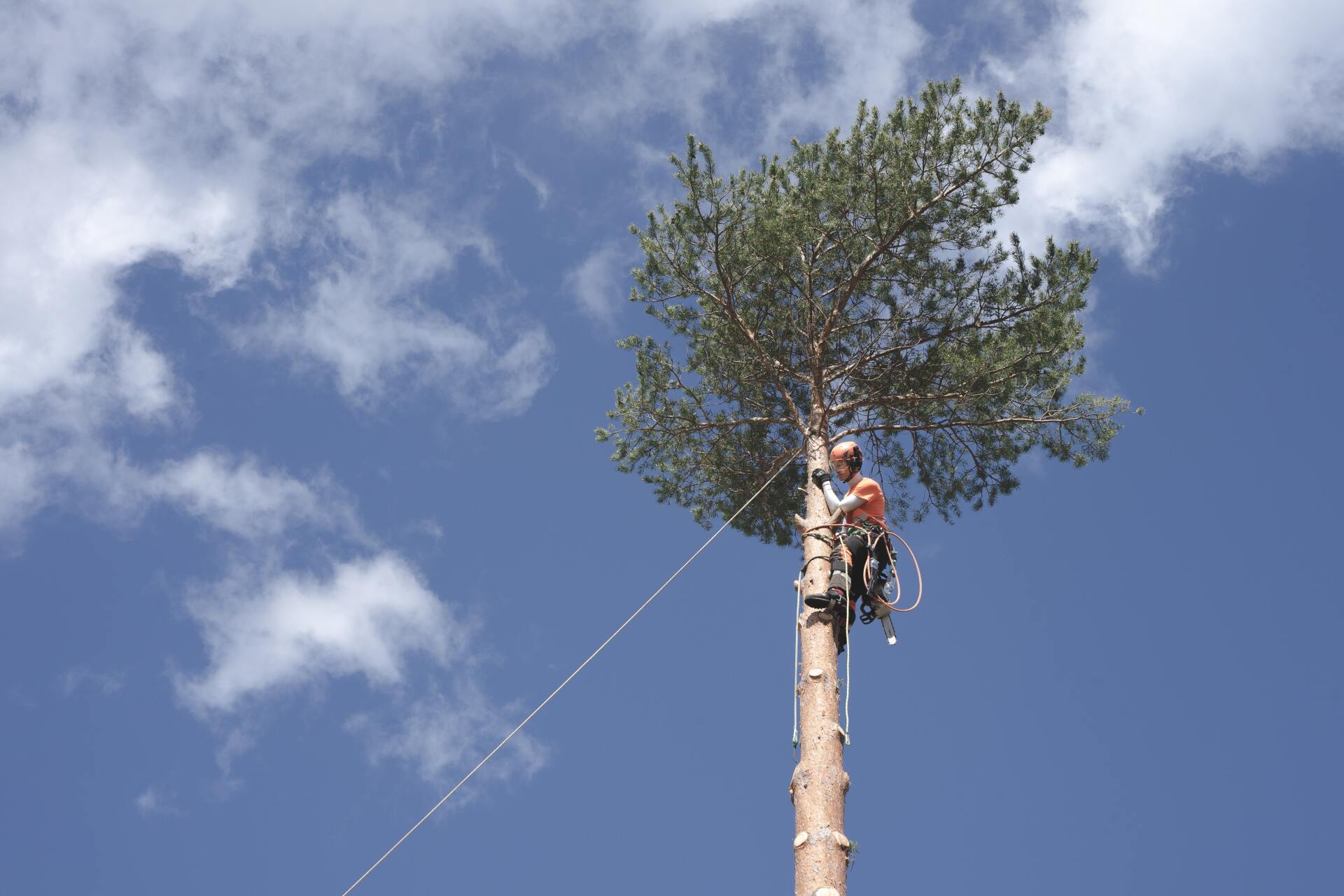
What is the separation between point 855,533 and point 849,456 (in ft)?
2.50

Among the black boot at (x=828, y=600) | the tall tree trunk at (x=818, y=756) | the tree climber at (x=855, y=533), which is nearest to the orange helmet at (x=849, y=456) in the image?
the tree climber at (x=855, y=533)

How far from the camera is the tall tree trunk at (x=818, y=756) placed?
652 cm

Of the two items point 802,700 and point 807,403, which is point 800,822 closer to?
point 802,700

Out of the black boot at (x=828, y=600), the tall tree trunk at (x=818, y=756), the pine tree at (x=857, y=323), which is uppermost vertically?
the pine tree at (x=857, y=323)

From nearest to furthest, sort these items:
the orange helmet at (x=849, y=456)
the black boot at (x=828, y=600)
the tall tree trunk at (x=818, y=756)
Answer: the tall tree trunk at (x=818, y=756), the black boot at (x=828, y=600), the orange helmet at (x=849, y=456)

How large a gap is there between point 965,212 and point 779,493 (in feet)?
11.8

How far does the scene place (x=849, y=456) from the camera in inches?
356

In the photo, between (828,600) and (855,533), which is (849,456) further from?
(828,600)

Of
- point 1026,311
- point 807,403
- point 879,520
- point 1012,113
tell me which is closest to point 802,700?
point 879,520

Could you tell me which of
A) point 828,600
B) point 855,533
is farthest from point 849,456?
point 828,600

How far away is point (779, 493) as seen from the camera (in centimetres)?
1209

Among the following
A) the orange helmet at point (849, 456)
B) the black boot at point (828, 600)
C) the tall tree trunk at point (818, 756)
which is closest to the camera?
the tall tree trunk at point (818, 756)

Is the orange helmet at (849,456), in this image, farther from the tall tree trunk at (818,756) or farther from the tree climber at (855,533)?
the tall tree trunk at (818,756)

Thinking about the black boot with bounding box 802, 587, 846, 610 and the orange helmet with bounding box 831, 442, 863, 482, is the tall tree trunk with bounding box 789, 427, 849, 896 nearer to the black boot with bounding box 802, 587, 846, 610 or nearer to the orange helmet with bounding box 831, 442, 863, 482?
the black boot with bounding box 802, 587, 846, 610
